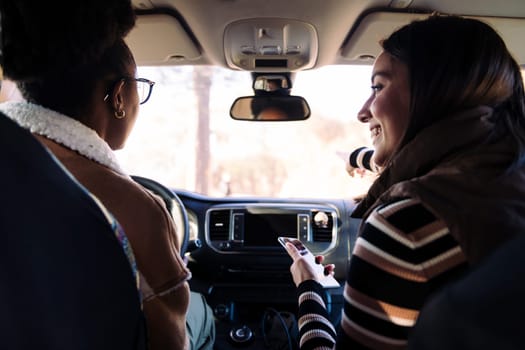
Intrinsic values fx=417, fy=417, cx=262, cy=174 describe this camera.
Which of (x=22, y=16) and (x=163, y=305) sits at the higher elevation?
(x=22, y=16)

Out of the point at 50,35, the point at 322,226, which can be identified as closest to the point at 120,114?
the point at 50,35

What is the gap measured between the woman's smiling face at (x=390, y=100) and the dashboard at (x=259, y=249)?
155cm

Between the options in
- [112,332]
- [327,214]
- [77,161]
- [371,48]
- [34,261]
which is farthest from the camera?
[327,214]

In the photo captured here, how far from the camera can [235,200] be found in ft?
10.0

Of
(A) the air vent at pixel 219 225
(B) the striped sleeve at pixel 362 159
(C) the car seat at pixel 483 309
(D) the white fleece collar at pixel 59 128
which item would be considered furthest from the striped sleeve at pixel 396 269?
(A) the air vent at pixel 219 225

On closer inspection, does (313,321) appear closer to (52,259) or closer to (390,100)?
(390,100)

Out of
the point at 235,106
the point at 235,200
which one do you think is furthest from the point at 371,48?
the point at 235,200

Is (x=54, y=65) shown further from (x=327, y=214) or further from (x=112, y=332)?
(x=327, y=214)

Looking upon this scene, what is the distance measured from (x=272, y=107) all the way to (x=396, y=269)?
208 centimetres

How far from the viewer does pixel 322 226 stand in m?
2.94

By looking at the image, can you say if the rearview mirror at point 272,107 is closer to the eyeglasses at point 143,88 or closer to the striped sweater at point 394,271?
the eyeglasses at point 143,88

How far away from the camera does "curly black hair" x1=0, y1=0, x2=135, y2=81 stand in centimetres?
104

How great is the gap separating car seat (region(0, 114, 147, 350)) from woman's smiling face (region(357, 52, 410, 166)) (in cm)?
88

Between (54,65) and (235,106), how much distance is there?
1962 millimetres
